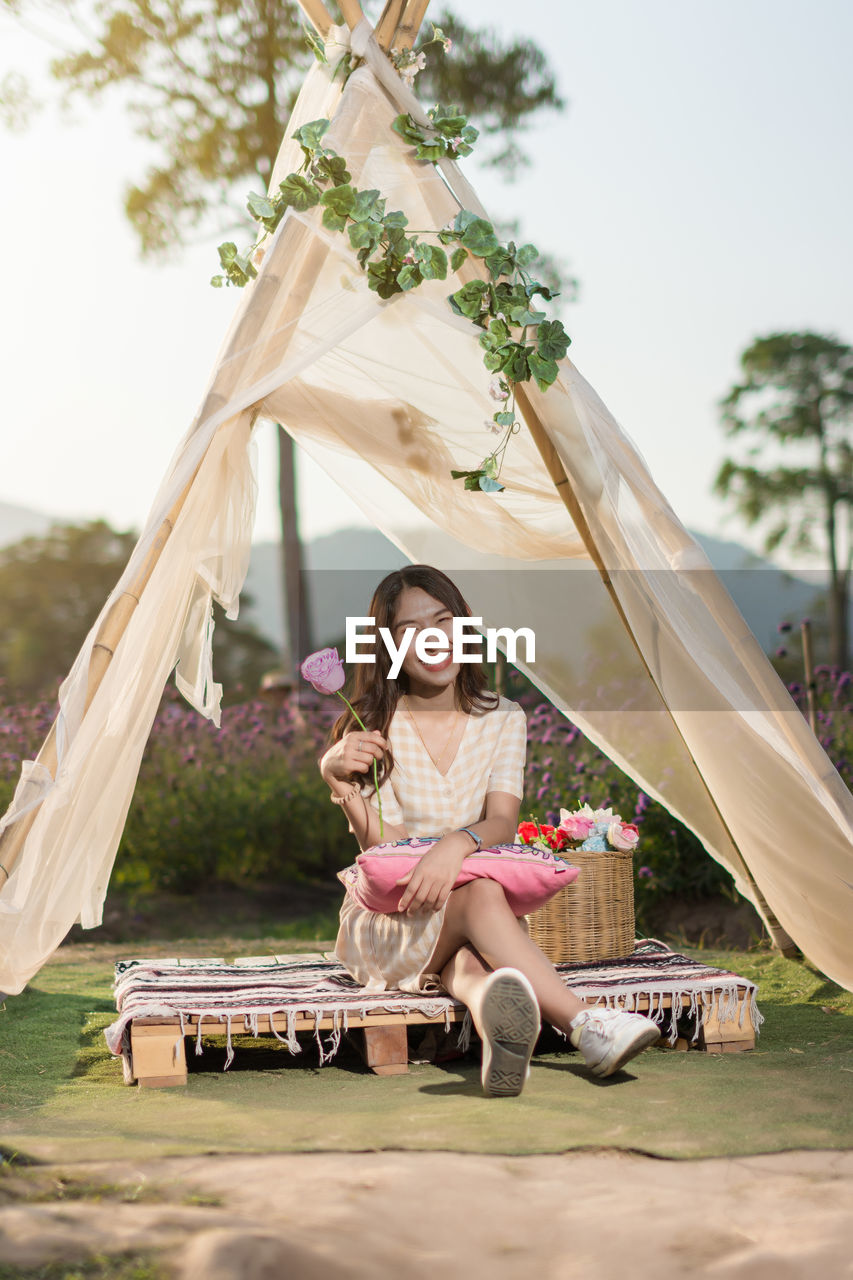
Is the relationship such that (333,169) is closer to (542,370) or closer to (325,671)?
(542,370)

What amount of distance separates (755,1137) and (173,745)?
223 inches

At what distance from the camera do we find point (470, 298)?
3.45 metres

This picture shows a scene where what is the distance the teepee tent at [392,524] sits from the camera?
3039mm

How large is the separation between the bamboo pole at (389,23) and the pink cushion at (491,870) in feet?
7.71

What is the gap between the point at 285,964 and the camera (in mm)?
3871

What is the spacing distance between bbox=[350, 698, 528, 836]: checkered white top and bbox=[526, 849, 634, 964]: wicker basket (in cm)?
60

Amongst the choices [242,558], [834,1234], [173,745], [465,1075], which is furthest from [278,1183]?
[173,745]

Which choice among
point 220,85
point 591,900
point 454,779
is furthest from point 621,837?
point 220,85

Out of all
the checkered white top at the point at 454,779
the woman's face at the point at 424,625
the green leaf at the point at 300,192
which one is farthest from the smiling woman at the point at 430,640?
the green leaf at the point at 300,192

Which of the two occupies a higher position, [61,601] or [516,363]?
[61,601]

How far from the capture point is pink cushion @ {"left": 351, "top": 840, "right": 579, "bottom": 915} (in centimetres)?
296

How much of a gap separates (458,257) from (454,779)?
1.47 m

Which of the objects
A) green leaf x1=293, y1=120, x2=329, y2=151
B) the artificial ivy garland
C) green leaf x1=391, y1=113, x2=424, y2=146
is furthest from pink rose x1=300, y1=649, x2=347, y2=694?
green leaf x1=391, y1=113, x2=424, y2=146

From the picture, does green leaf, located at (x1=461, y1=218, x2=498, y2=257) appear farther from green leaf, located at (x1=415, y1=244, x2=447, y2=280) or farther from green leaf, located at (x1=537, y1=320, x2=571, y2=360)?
green leaf, located at (x1=537, y1=320, x2=571, y2=360)
